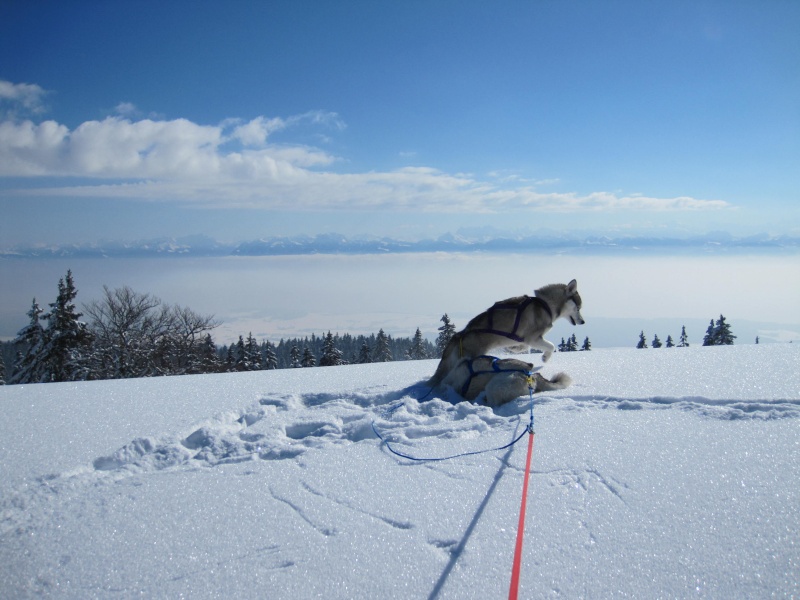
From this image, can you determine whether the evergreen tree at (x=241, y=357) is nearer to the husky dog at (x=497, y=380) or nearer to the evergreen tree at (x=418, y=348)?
the evergreen tree at (x=418, y=348)

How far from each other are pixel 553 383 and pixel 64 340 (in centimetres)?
3371

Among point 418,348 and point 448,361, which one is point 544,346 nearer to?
point 448,361

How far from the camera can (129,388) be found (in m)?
7.64

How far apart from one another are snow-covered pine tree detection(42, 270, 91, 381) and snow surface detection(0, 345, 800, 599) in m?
28.3

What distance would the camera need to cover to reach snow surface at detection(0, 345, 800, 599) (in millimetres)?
2410

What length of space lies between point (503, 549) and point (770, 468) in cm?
224

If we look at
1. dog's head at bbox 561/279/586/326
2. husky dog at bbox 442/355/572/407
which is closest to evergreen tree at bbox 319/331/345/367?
dog's head at bbox 561/279/586/326

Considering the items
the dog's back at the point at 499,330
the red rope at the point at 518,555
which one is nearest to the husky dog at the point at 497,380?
the dog's back at the point at 499,330

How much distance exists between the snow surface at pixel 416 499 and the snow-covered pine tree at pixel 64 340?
1115 inches

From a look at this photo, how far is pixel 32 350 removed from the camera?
29.3 m

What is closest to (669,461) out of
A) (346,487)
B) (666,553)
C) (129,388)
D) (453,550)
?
(666,553)

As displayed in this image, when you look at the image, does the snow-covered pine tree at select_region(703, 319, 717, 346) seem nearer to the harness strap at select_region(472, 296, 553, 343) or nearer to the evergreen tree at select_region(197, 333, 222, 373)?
the harness strap at select_region(472, 296, 553, 343)

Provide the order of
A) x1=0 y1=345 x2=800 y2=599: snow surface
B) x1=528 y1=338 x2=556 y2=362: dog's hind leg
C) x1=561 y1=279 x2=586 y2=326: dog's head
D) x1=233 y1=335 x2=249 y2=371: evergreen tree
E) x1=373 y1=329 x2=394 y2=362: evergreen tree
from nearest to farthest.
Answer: x1=0 y1=345 x2=800 y2=599: snow surface
x1=528 y1=338 x2=556 y2=362: dog's hind leg
x1=561 y1=279 x2=586 y2=326: dog's head
x1=233 y1=335 x2=249 y2=371: evergreen tree
x1=373 y1=329 x2=394 y2=362: evergreen tree

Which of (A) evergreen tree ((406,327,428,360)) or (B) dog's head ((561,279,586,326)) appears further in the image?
(A) evergreen tree ((406,327,428,360))
